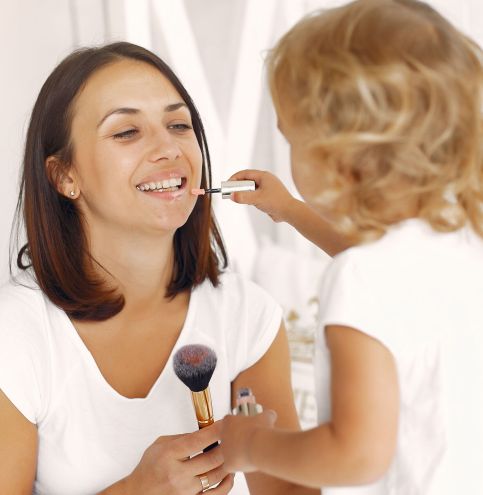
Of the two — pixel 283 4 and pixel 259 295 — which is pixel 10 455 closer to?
pixel 259 295

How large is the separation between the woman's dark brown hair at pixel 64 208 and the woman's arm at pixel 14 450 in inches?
6.8

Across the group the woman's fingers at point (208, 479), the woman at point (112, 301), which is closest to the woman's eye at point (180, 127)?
the woman at point (112, 301)

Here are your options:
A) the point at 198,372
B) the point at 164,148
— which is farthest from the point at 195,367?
the point at 164,148

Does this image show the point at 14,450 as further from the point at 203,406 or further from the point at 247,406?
the point at 247,406

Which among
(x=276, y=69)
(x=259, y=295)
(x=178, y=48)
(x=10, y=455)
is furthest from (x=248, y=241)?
(x=276, y=69)

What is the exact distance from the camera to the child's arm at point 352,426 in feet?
2.24

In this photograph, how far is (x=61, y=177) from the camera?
4.01 feet

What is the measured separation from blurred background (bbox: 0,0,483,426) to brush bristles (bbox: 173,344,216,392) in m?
0.91

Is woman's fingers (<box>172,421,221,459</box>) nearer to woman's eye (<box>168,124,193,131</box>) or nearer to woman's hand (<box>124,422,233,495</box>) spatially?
woman's hand (<box>124,422,233,495</box>)

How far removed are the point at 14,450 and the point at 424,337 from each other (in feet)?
2.08

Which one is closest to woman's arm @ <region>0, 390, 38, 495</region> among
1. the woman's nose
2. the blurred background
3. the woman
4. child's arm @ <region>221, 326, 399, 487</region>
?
the woman

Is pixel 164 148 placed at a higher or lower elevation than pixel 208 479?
higher

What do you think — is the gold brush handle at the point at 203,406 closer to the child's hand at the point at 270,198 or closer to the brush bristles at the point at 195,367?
the brush bristles at the point at 195,367

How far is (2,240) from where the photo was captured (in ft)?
5.81
